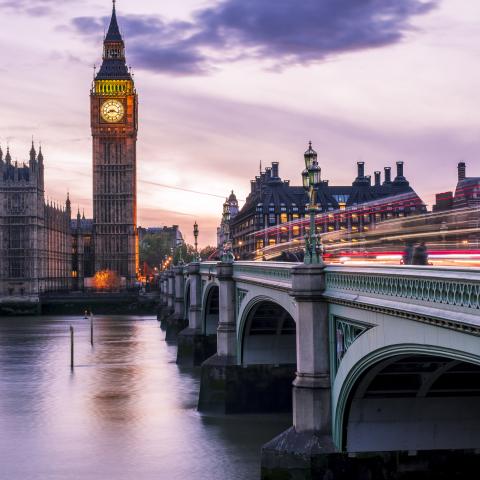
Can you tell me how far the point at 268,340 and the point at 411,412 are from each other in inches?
749

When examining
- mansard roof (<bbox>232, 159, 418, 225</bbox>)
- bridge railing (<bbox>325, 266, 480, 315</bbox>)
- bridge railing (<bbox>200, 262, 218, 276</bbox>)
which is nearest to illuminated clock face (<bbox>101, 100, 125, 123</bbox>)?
mansard roof (<bbox>232, 159, 418, 225</bbox>)

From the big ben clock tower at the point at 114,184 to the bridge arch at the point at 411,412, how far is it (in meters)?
150

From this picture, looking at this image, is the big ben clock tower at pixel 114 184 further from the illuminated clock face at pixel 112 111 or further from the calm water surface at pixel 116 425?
the calm water surface at pixel 116 425

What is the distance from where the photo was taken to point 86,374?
60.7 meters

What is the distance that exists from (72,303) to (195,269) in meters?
80.6

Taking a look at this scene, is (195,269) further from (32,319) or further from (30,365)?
(32,319)

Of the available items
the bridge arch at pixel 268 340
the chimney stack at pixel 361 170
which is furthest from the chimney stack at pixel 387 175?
the bridge arch at pixel 268 340

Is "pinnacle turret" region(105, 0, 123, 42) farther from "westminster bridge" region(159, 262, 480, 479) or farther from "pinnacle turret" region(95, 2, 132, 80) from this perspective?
"westminster bridge" region(159, 262, 480, 479)

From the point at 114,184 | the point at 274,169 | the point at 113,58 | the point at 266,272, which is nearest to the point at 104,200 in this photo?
the point at 114,184

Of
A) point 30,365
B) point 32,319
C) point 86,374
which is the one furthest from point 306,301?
point 32,319

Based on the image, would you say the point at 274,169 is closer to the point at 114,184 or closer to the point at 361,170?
A: the point at 361,170

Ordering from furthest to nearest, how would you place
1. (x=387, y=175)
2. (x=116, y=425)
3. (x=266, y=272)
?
(x=387, y=175), (x=116, y=425), (x=266, y=272)

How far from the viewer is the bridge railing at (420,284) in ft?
46.8

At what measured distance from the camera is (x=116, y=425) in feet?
135
